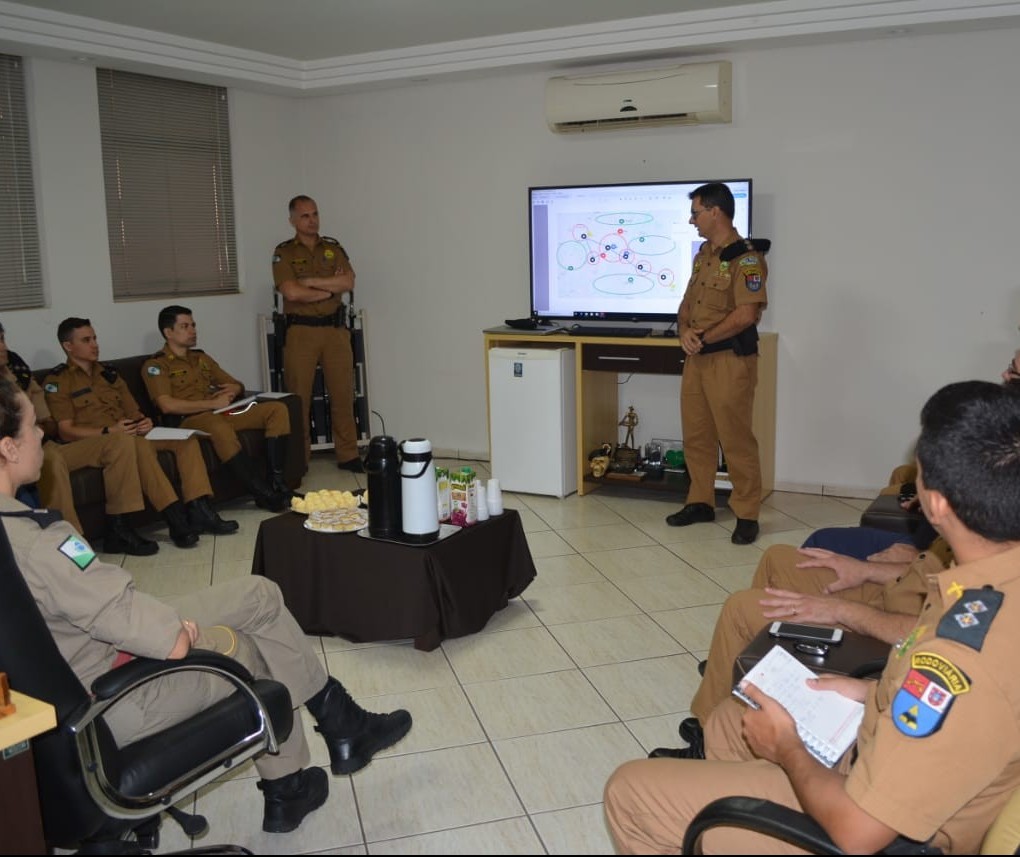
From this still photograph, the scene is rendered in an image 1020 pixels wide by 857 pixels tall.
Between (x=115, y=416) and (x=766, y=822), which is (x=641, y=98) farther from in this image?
(x=766, y=822)

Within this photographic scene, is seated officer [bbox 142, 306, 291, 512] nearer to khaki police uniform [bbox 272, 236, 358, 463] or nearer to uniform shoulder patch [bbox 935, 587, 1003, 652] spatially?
khaki police uniform [bbox 272, 236, 358, 463]

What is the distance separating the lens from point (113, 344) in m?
5.92

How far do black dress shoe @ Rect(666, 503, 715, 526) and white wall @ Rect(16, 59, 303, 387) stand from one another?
3221 millimetres

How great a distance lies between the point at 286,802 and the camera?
2598mm

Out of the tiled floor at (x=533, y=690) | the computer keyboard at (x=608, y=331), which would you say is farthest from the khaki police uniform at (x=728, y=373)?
the computer keyboard at (x=608, y=331)

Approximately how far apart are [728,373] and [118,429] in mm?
3013

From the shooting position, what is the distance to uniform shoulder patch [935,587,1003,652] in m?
1.48

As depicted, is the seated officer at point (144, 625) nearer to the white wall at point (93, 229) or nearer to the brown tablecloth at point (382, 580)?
the brown tablecloth at point (382, 580)

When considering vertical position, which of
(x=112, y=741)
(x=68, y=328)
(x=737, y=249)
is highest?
(x=737, y=249)

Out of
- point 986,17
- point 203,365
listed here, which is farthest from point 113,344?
point 986,17

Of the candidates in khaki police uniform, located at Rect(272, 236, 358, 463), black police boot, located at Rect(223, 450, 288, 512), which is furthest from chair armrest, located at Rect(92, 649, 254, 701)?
khaki police uniform, located at Rect(272, 236, 358, 463)

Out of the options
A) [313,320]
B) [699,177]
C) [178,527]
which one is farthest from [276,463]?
[699,177]

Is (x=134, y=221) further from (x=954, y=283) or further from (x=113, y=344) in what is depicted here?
(x=954, y=283)

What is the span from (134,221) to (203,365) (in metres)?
1.09
